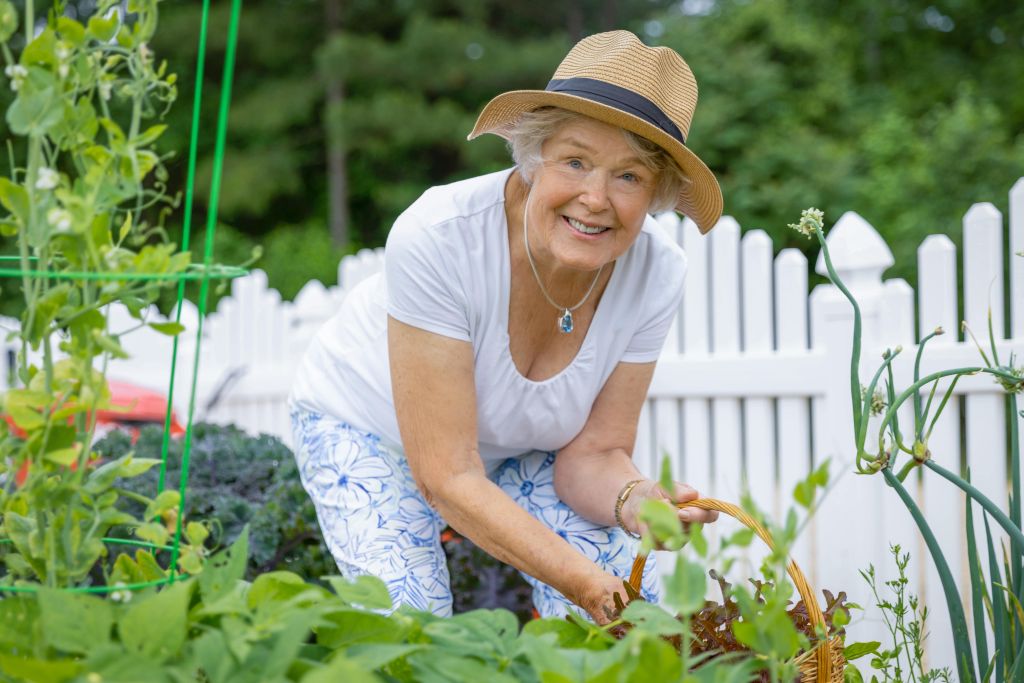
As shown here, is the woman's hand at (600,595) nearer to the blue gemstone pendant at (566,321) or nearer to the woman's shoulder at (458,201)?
the blue gemstone pendant at (566,321)

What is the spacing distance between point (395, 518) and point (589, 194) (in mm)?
774

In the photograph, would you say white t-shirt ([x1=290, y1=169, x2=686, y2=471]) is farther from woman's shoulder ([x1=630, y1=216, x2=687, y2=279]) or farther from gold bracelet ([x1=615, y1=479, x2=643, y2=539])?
gold bracelet ([x1=615, y1=479, x2=643, y2=539])

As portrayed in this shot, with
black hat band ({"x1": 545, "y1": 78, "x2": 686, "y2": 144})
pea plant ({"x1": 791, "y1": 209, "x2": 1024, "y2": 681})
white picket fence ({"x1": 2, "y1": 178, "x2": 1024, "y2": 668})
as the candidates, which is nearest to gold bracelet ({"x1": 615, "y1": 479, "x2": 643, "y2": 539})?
pea plant ({"x1": 791, "y1": 209, "x2": 1024, "y2": 681})

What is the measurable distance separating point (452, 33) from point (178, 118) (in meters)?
5.31

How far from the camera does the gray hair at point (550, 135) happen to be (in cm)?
200

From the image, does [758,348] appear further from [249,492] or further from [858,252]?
[249,492]

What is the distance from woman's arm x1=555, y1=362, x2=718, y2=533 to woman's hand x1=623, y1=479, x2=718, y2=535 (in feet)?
0.46

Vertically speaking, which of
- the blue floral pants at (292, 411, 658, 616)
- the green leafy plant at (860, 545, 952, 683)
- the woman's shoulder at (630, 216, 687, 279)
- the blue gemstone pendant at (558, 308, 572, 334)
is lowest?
the green leafy plant at (860, 545, 952, 683)

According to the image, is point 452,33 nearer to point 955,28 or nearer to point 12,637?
point 955,28

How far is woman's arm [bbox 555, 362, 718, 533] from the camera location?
7.52ft

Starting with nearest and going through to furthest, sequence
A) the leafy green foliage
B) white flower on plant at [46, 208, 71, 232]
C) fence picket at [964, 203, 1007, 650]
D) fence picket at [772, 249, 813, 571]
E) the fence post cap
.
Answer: white flower on plant at [46, 208, 71, 232]
the leafy green foliage
fence picket at [964, 203, 1007, 650]
the fence post cap
fence picket at [772, 249, 813, 571]

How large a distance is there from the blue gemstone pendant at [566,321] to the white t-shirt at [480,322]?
0.02 meters

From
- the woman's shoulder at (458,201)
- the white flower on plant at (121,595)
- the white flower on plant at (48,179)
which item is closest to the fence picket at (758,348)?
the woman's shoulder at (458,201)

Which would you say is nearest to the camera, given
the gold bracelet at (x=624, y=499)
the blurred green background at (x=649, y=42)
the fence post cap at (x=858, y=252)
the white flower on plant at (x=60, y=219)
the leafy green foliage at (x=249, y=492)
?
the white flower on plant at (x=60, y=219)
